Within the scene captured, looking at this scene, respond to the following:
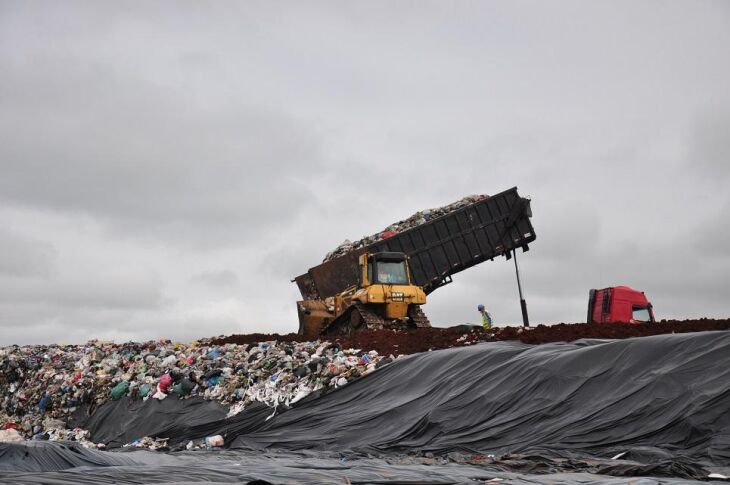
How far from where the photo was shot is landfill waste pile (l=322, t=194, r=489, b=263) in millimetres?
16594

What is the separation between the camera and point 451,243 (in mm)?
15695

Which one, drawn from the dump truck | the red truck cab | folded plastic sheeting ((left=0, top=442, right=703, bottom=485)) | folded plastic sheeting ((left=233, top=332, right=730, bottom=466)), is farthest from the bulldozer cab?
folded plastic sheeting ((left=0, top=442, right=703, bottom=485))

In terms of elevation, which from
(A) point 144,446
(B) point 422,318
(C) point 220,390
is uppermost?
(B) point 422,318

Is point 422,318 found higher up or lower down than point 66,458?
higher up

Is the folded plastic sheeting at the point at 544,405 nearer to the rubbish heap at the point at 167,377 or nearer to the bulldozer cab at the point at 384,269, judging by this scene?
the rubbish heap at the point at 167,377

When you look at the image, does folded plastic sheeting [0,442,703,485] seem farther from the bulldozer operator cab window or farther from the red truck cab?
the red truck cab

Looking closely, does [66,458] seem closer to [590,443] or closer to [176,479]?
[176,479]

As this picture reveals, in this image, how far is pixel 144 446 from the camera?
31.1 ft

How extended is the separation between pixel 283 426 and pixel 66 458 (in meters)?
3.46

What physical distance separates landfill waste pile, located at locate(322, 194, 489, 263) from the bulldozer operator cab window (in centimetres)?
164

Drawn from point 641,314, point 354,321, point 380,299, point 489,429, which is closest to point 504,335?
point 380,299

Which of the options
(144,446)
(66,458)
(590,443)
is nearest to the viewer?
(66,458)

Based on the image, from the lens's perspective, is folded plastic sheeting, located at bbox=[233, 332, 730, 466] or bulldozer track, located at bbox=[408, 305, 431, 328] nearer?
folded plastic sheeting, located at bbox=[233, 332, 730, 466]

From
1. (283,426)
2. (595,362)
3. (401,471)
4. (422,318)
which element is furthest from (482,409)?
(422,318)
